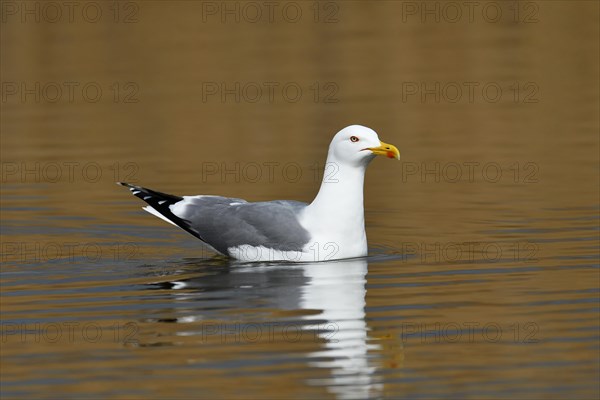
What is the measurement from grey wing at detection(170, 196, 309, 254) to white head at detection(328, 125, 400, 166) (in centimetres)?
67

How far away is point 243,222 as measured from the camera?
45.8 feet

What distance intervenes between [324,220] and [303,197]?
3.52 m

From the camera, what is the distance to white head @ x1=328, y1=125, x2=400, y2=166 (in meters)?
13.5

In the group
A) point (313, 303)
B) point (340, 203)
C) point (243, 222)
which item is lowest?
point (313, 303)

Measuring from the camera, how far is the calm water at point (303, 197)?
32.9 feet

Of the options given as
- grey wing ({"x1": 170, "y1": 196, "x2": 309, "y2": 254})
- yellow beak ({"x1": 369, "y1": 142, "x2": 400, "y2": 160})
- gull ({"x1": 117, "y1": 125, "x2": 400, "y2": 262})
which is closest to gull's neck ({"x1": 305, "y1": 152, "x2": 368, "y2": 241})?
gull ({"x1": 117, "y1": 125, "x2": 400, "y2": 262})

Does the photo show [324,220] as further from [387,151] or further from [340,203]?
[387,151]

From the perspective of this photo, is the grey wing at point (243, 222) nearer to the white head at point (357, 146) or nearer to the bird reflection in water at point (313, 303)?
the bird reflection in water at point (313, 303)

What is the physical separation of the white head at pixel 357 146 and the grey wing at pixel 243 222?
26.4 inches

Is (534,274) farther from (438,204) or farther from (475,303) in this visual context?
(438,204)

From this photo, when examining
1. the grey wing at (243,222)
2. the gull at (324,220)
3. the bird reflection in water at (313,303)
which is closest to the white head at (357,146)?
the gull at (324,220)

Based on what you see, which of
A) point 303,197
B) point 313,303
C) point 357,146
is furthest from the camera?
point 303,197

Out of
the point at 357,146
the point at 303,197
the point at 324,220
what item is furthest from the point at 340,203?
the point at 303,197

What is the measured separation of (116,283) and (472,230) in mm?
3902
